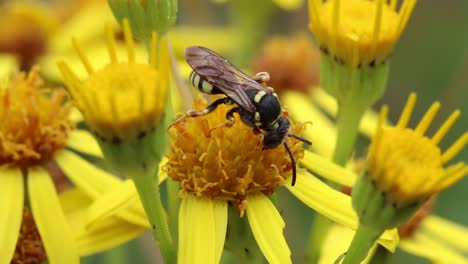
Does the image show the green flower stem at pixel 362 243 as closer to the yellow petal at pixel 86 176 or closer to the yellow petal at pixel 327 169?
the yellow petal at pixel 327 169

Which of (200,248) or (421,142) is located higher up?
(421,142)

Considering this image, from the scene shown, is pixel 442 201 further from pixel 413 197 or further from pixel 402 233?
pixel 413 197

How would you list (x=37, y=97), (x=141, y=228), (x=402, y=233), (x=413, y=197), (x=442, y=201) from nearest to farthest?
(x=413, y=197)
(x=141, y=228)
(x=37, y=97)
(x=402, y=233)
(x=442, y=201)

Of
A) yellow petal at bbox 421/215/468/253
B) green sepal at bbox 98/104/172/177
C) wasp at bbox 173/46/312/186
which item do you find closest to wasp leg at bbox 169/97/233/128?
wasp at bbox 173/46/312/186

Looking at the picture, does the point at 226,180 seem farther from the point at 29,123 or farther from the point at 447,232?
the point at 447,232

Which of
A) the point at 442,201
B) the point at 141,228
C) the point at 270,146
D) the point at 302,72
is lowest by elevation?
the point at 442,201

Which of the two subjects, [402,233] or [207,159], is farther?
[402,233]

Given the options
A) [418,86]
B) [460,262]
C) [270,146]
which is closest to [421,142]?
→ [270,146]

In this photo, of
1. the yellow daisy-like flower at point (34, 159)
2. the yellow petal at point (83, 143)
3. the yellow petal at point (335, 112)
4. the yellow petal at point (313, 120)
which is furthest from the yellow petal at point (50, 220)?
the yellow petal at point (335, 112)
